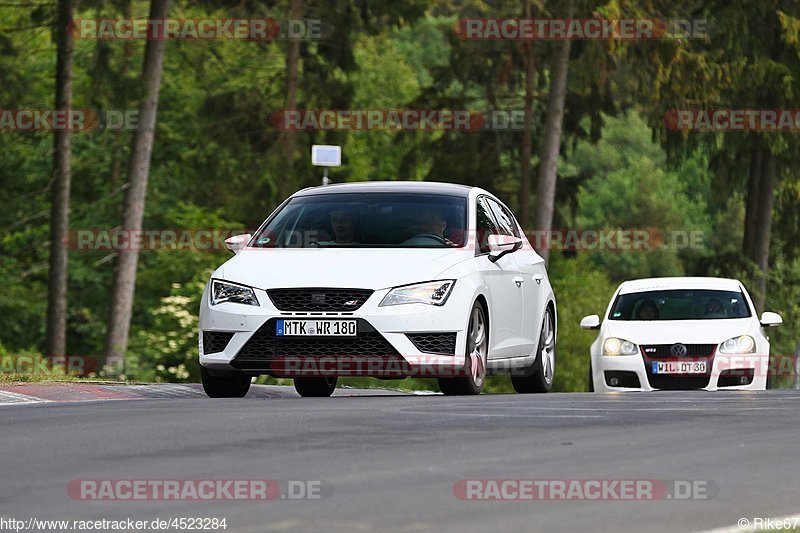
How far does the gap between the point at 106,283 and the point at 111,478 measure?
4211cm

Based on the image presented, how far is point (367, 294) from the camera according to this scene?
45.2ft

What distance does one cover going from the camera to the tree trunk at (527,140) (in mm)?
48062

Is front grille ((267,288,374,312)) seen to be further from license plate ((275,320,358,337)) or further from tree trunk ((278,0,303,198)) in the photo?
tree trunk ((278,0,303,198))

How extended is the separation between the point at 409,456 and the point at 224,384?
5.51m

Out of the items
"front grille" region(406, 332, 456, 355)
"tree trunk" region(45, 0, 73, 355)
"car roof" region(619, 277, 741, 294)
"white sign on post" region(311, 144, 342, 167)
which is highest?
Answer: "white sign on post" region(311, 144, 342, 167)

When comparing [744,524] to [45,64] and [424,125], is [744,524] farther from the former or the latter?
[45,64]

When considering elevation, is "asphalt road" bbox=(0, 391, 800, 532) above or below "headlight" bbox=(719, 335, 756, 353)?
above

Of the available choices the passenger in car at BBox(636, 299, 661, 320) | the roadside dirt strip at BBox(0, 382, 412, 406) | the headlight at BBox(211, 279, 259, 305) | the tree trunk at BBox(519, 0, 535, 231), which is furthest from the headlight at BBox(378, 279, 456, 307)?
the tree trunk at BBox(519, 0, 535, 231)

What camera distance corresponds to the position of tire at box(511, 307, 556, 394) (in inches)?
664

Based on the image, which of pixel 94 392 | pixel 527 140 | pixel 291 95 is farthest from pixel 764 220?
pixel 94 392

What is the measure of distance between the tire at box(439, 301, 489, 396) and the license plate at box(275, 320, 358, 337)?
1.04m

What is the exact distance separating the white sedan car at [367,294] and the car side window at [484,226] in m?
0.02

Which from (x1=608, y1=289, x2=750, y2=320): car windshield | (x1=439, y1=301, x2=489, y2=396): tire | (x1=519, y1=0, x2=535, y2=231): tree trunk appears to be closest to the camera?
(x1=439, y1=301, x2=489, y2=396): tire

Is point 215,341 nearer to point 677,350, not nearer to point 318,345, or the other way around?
point 318,345
